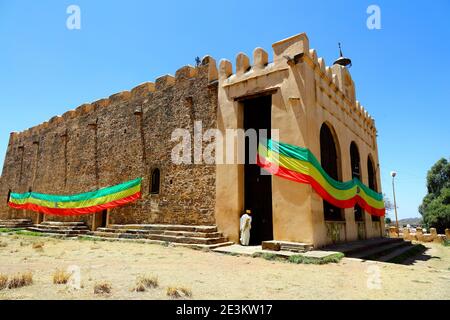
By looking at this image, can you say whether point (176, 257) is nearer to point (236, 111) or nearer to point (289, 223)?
point (289, 223)

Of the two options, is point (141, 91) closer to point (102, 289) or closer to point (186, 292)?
point (102, 289)


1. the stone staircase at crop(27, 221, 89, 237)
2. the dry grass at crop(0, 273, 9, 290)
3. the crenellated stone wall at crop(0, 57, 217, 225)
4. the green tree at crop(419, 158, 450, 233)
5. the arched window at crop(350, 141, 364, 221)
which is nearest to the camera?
the dry grass at crop(0, 273, 9, 290)

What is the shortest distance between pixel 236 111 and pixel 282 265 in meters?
5.74

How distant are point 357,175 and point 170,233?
8.55 m

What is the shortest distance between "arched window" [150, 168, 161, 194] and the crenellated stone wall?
0.18 m

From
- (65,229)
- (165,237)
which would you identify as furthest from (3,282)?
(65,229)

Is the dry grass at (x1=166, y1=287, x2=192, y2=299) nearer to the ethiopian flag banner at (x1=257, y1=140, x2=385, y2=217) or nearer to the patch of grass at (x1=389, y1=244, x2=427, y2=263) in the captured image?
the ethiopian flag banner at (x1=257, y1=140, x2=385, y2=217)

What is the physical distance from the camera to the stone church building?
30.4 feet

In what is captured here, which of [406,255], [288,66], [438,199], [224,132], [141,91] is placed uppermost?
[141,91]

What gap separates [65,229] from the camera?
14.3m

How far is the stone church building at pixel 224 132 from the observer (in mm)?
9273

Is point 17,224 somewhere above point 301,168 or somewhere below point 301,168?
below

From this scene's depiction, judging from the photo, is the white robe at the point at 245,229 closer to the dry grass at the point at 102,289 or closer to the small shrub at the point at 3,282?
the dry grass at the point at 102,289

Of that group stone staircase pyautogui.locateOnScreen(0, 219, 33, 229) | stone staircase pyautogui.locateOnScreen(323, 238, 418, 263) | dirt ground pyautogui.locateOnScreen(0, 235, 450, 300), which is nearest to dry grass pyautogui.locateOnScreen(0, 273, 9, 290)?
dirt ground pyautogui.locateOnScreen(0, 235, 450, 300)
